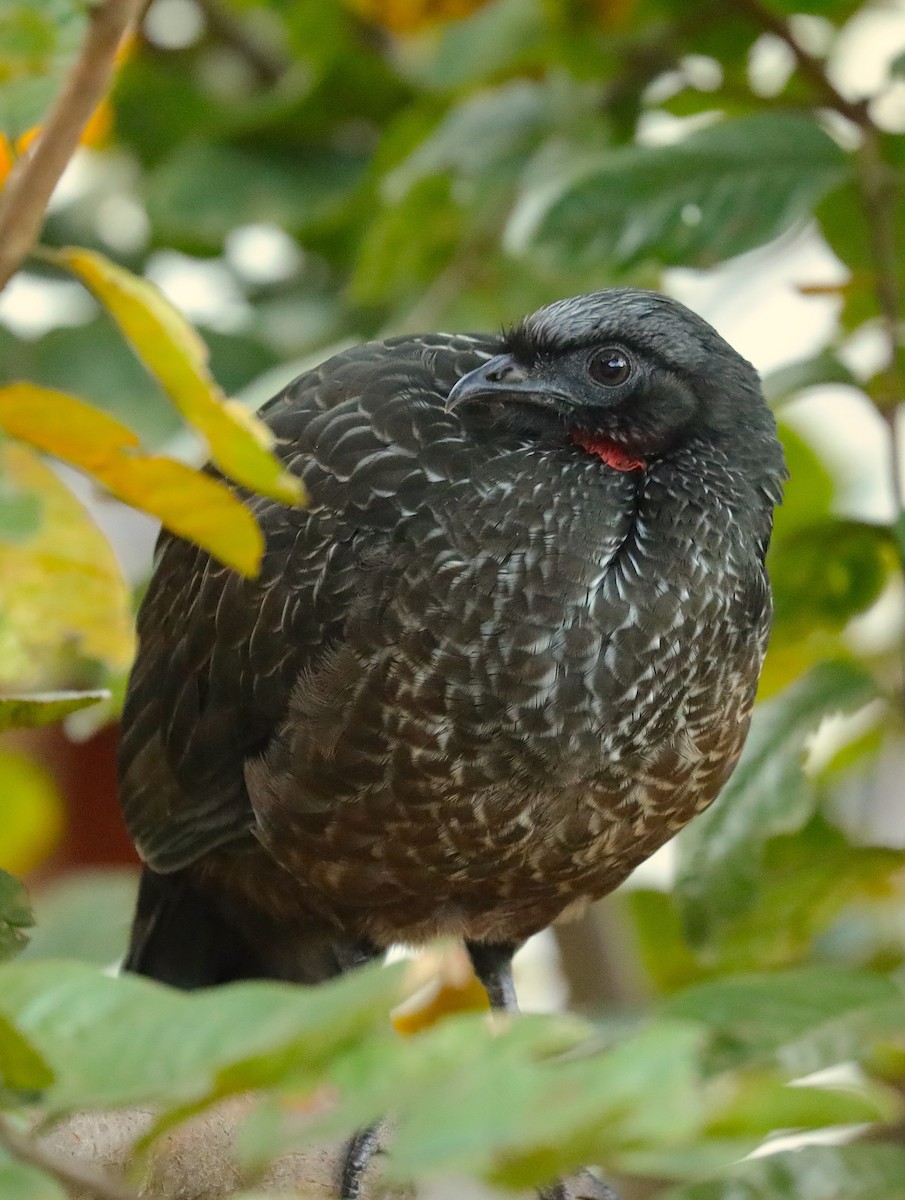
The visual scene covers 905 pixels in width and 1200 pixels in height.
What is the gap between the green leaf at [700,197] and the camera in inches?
72.4

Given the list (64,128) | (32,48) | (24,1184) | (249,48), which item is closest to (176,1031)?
(24,1184)

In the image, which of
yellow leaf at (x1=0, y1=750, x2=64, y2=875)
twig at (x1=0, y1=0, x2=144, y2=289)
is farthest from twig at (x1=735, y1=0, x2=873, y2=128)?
yellow leaf at (x1=0, y1=750, x2=64, y2=875)

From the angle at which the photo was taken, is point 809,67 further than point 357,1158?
Yes

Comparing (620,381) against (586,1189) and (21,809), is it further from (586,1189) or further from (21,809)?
(21,809)

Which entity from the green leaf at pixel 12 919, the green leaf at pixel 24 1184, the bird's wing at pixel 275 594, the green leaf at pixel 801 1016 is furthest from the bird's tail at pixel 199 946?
the green leaf at pixel 24 1184

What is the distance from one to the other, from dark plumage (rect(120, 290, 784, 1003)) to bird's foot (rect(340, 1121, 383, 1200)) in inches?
8.9

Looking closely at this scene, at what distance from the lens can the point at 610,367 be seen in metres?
1.55

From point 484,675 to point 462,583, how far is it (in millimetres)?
87

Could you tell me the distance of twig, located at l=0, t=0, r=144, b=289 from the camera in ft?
2.41

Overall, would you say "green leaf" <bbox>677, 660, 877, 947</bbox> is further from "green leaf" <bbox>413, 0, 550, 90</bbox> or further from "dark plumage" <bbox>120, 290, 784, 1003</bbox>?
"green leaf" <bbox>413, 0, 550, 90</bbox>

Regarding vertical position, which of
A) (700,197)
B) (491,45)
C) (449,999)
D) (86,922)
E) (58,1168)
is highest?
(491,45)

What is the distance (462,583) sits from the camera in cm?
148

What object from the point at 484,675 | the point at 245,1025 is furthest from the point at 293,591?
the point at 245,1025

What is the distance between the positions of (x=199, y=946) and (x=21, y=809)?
1.91 feet
